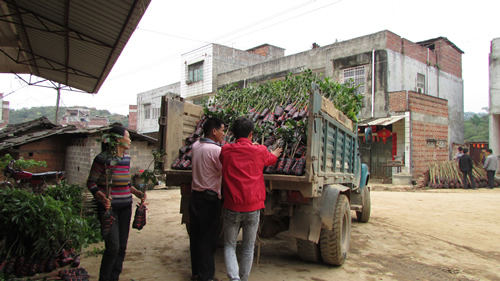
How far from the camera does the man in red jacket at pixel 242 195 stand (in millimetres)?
3129

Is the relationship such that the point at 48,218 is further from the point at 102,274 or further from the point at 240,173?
the point at 240,173

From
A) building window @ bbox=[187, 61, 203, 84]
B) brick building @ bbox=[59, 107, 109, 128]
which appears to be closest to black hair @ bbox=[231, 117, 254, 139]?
building window @ bbox=[187, 61, 203, 84]

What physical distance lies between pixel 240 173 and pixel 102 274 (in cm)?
160

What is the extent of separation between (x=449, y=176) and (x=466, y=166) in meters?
0.93

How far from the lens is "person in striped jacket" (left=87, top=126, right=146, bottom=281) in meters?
3.14

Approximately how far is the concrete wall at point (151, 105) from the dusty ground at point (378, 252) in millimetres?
21083

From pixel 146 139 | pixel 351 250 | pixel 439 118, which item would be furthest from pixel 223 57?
pixel 351 250

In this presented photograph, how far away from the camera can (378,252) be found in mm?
4840

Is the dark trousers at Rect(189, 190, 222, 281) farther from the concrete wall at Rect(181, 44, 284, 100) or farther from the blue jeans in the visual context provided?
the concrete wall at Rect(181, 44, 284, 100)

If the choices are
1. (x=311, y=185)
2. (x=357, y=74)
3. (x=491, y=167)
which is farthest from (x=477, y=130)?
(x=311, y=185)

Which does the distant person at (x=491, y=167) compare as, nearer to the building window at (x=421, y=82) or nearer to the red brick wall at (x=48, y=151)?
the building window at (x=421, y=82)

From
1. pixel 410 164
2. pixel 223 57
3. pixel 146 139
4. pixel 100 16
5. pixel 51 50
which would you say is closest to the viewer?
pixel 100 16

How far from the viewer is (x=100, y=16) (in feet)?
18.4

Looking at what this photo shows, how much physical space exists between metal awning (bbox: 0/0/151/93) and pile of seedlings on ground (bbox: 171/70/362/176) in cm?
196
